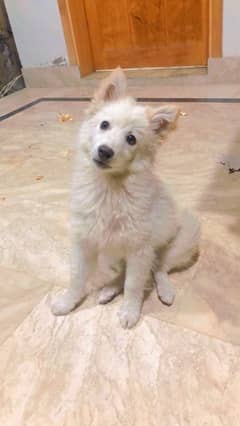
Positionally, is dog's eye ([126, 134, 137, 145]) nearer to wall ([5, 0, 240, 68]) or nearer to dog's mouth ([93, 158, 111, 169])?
dog's mouth ([93, 158, 111, 169])

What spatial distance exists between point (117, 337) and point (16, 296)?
38 cm

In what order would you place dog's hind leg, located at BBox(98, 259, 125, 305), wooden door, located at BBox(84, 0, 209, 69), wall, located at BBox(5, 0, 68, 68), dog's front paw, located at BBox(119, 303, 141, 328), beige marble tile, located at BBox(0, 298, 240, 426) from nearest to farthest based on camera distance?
beige marble tile, located at BBox(0, 298, 240, 426)
dog's front paw, located at BBox(119, 303, 141, 328)
dog's hind leg, located at BBox(98, 259, 125, 305)
wooden door, located at BBox(84, 0, 209, 69)
wall, located at BBox(5, 0, 68, 68)

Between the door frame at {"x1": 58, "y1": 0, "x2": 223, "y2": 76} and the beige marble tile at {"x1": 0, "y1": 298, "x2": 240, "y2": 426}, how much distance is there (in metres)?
2.62

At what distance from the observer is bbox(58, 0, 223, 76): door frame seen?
2957 mm

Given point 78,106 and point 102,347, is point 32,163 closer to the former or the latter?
point 78,106

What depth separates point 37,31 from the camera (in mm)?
3561

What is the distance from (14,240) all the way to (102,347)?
0.67 meters

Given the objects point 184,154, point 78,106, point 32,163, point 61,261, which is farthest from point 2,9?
point 61,261

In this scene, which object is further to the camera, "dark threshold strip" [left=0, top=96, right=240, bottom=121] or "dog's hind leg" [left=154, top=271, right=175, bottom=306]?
"dark threshold strip" [left=0, top=96, right=240, bottom=121]

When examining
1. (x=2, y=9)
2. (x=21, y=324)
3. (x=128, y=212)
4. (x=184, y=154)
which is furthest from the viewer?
(x=2, y=9)

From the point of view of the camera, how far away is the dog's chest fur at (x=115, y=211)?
1.03 m

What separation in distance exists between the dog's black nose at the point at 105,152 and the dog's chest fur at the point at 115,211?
10 cm

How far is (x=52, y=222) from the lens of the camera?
165 cm

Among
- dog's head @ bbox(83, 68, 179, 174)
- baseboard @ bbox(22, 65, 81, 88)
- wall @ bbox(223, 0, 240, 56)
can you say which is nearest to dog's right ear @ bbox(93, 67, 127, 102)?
dog's head @ bbox(83, 68, 179, 174)
